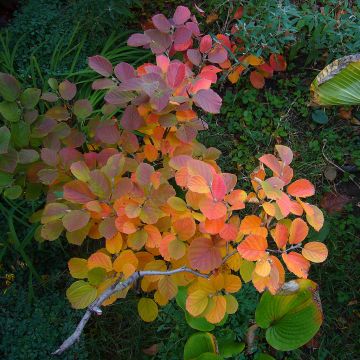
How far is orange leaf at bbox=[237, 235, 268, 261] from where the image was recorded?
4.50 ft

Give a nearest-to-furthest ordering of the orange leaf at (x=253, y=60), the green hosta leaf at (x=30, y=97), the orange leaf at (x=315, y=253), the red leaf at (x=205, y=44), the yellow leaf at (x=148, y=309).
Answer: the orange leaf at (x=315, y=253), the yellow leaf at (x=148, y=309), the green hosta leaf at (x=30, y=97), the red leaf at (x=205, y=44), the orange leaf at (x=253, y=60)

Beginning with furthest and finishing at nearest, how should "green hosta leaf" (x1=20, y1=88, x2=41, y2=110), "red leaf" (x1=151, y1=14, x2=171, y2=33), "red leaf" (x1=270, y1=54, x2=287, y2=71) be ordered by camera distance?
"red leaf" (x1=270, y1=54, x2=287, y2=71) < "red leaf" (x1=151, y1=14, x2=171, y2=33) < "green hosta leaf" (x1=20, y1=88, x2=41, y2=110)

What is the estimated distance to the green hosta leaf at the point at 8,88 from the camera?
5.57ft

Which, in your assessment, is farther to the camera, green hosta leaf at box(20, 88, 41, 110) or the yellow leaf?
green hosta leaf at box(20, 88, 41, 110)

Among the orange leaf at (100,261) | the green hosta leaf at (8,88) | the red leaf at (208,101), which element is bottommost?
the orange leaf at (100,261)

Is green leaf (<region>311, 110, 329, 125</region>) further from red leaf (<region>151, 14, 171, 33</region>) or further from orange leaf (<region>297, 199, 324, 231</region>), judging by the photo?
orange leaf (<region>297, 199, 324, 231</region>)

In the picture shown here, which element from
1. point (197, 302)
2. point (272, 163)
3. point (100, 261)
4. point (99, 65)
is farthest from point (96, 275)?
Result: point (99, 65)

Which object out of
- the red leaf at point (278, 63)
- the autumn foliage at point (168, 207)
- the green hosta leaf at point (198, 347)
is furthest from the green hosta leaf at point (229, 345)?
the red leaf at point (278, 63)

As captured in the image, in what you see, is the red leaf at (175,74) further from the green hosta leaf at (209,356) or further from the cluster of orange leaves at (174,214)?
the green hosta leaf at (209,356)

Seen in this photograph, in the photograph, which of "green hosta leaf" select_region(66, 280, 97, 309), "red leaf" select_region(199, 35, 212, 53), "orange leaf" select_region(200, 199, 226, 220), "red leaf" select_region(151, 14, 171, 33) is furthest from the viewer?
"red leaf" select_region(199, 35, 212, 53)

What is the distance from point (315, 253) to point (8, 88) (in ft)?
3.99

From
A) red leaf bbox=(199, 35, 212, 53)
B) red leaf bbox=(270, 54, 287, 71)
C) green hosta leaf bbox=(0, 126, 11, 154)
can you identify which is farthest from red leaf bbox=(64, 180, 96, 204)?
red leaf bbox=(270, 54, 287, 71)

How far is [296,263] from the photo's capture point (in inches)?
55.7

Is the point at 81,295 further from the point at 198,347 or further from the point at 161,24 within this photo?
the point at 161,24
